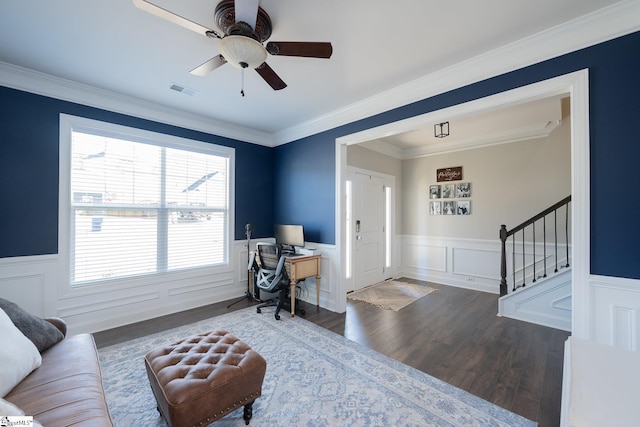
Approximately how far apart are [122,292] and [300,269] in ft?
7.37

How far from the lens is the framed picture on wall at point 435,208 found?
5.39 meters

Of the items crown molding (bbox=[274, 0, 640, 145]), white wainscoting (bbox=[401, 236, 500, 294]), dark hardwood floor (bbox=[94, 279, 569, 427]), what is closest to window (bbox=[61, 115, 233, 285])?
dark hardwood floor (bbox=[94, 279, 569, 427])

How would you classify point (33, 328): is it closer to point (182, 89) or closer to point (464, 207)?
point (182, 89)

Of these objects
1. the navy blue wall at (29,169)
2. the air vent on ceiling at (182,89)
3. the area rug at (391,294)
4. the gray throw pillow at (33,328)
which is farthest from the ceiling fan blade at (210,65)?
the area rug at (391,294)

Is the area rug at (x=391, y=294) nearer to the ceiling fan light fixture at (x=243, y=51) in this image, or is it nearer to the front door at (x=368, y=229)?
the front door at (x=368, y=229)

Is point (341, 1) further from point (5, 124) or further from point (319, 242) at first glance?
point (5, 124)

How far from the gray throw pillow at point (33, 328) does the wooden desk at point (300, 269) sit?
88.1 inches

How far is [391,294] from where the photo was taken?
4.55m

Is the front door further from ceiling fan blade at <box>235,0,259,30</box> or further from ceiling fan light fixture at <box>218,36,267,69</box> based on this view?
ceiling fan blade at <box>235,0,259,30</box>

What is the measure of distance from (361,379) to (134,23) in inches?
132

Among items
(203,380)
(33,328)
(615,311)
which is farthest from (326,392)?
(615,311)

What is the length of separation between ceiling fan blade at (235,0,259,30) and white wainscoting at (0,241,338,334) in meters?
2.89

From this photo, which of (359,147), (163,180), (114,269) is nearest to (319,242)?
(359,147)

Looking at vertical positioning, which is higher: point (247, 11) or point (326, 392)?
point (247, 11)
